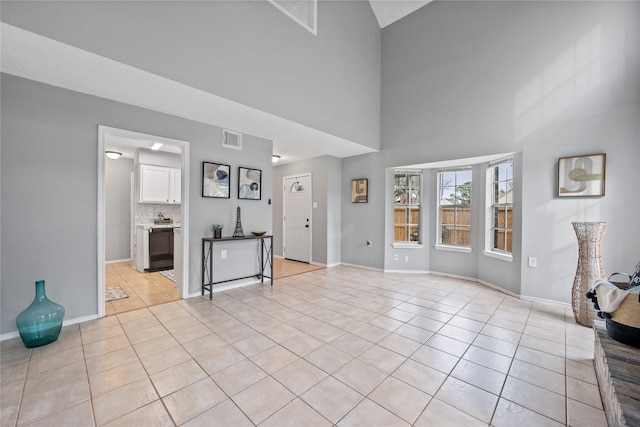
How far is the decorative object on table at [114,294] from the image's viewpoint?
3.59 metres

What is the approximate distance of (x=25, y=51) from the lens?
2.11 metres

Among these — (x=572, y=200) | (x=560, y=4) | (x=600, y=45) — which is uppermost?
(x=560, y=4)

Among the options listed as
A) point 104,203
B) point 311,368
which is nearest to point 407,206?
point 311,368

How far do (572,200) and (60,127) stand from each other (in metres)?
5.92

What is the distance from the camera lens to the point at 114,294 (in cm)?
377

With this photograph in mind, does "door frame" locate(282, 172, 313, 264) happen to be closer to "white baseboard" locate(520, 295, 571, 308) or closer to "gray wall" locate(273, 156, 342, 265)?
"gray wall" locate(273, 156, 342, 265)

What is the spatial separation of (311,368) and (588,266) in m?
3.13

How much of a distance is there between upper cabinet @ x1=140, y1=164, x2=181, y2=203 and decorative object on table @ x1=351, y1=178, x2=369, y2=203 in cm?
376

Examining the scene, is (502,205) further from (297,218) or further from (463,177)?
(297,218)

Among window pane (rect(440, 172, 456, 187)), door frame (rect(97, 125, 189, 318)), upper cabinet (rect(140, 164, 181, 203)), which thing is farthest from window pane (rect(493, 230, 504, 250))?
upper cabinet (rect(140, 164, 181, 203))

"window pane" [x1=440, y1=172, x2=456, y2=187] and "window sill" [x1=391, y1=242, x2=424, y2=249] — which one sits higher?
"window pane" [x1=440, y1=172, x2=456, y2=187]

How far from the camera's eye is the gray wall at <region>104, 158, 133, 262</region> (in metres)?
5.97

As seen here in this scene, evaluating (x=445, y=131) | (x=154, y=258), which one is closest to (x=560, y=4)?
(x=445, y=131)

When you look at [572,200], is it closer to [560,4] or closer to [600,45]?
[600,45]
